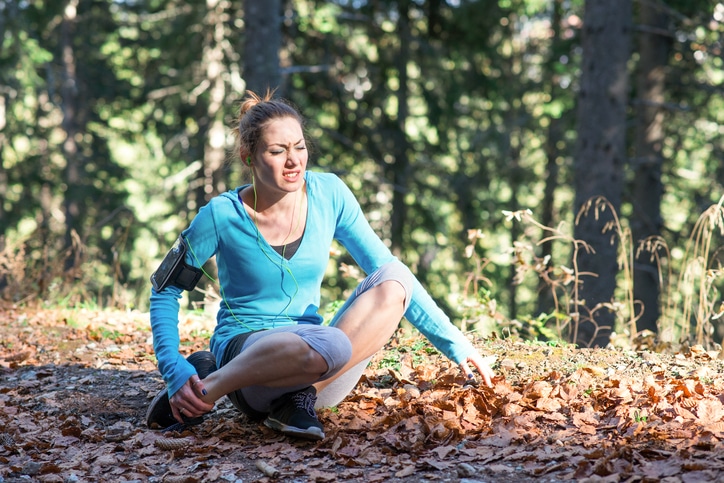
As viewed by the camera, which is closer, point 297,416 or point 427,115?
point 297,416

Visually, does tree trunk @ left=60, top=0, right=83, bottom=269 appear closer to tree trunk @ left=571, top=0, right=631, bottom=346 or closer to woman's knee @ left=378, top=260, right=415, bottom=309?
tree trunk @ left=571, top=0, right=631, bottom=346

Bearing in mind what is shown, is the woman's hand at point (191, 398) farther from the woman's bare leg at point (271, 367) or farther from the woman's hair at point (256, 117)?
the woman's hair at point (256, 117)

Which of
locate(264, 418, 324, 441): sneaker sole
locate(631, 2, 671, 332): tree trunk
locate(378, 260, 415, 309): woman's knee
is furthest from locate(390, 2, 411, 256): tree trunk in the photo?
locate(264, 418, 324, 441): sneaker sole

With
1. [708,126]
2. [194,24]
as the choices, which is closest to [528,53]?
[708,126]

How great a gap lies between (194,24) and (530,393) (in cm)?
1045

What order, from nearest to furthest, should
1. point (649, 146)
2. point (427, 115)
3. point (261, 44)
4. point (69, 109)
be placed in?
point (261, 44), point (649, 146), point (427, 115), point (69, 109)

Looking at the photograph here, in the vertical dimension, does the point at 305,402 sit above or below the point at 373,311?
below

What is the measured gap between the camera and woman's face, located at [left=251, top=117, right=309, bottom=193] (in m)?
3.48

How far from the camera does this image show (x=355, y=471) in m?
3.05

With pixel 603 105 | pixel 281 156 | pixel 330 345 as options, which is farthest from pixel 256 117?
pixel 603 105

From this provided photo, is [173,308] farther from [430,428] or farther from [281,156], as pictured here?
[430,428]

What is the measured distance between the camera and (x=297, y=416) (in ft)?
10.9

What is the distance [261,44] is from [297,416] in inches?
238

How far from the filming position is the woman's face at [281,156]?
348cm
